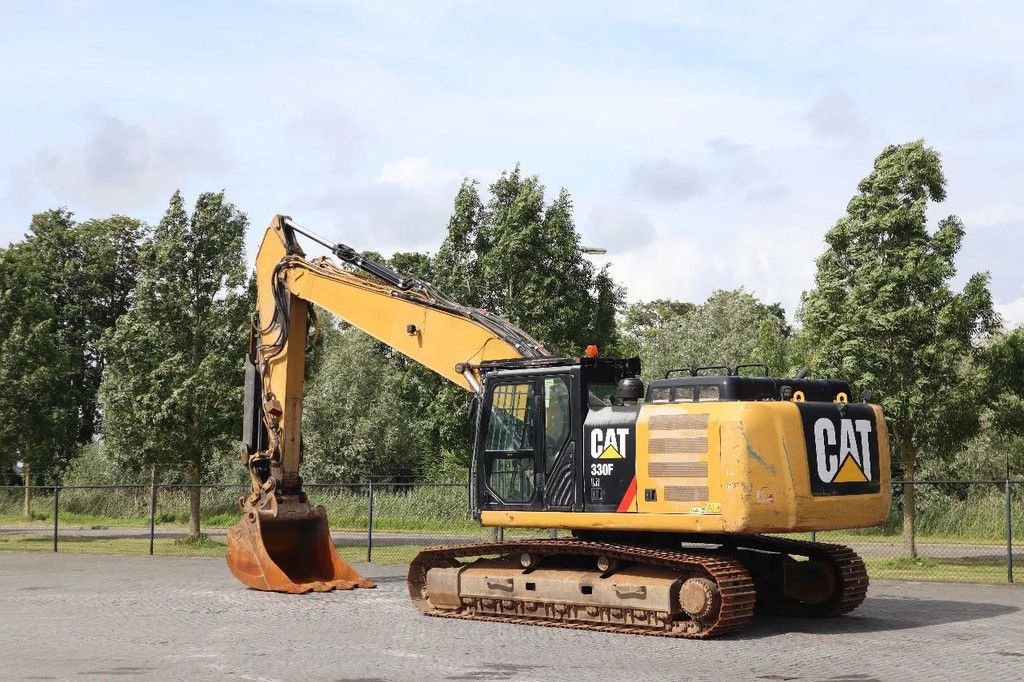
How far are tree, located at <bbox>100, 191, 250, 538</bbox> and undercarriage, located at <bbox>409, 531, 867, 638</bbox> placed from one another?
570 inches

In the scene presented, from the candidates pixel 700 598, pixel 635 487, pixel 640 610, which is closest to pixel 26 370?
pixel 635 487

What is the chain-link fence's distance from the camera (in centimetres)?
2539

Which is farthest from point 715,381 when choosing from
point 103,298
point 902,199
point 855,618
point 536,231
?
point 103,298

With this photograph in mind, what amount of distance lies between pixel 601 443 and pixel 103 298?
58837mm

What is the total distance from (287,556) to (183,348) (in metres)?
13.0

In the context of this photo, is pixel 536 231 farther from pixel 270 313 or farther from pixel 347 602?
pixel 347 602

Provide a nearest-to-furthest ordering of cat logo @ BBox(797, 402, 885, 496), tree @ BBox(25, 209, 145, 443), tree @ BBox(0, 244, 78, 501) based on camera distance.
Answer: cat logo @ BBox(797, 402, 885, 496) < tree @ BBox(0, 244, 78, 501) < tree @ BBox(25, 209, 145, 443)

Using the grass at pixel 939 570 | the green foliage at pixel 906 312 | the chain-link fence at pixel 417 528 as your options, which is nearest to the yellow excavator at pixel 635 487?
the chain-link fence at pixel 417 528

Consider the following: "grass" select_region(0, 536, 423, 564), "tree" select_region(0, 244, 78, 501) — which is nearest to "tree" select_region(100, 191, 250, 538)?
"grass" select_region(0, 536, 423, 564)

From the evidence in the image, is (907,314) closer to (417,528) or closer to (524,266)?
(524,266)

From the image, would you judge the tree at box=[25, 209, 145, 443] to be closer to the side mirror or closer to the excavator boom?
the excavator boom

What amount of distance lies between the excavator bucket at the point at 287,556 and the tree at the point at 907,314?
1105 centimetres

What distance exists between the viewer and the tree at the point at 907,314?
78.0ft

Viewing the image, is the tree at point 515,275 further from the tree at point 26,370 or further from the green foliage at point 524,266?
the tree at point 26,370
